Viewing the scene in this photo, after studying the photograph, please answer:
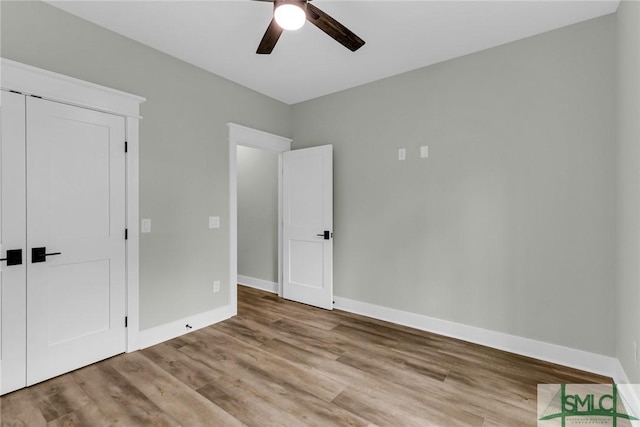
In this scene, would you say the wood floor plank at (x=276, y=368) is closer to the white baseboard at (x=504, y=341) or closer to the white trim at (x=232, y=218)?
the white trim at (x=232, y=218)

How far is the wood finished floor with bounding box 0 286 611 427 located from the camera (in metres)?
1.85

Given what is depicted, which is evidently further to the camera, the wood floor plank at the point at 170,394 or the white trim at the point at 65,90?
the white trim at the point at 65,90

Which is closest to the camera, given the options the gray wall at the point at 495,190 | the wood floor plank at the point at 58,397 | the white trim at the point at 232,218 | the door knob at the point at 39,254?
the wood floor plank at the point at 58,397

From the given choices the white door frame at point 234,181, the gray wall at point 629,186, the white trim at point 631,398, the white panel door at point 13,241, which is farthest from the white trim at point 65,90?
the white trim at point 631,398

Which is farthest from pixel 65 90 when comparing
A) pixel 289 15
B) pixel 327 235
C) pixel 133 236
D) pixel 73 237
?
pixel 327 235

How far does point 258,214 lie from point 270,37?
318 centimetres

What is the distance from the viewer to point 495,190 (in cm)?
280

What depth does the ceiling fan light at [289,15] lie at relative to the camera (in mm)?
1756

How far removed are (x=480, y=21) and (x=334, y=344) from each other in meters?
3.09

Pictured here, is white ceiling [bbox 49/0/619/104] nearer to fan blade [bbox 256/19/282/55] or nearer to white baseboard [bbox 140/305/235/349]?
fan blade [bbox 256/19/282/55]

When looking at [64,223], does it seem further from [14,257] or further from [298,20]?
[298,20]

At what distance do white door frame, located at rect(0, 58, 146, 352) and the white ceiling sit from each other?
0.57m

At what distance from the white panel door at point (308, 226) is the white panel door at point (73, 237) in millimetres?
2055

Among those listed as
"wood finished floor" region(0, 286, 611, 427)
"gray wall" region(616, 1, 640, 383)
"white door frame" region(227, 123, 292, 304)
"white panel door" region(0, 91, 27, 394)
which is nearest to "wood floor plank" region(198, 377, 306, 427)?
"wood finished floor" region(0, 286, 611, 427)
